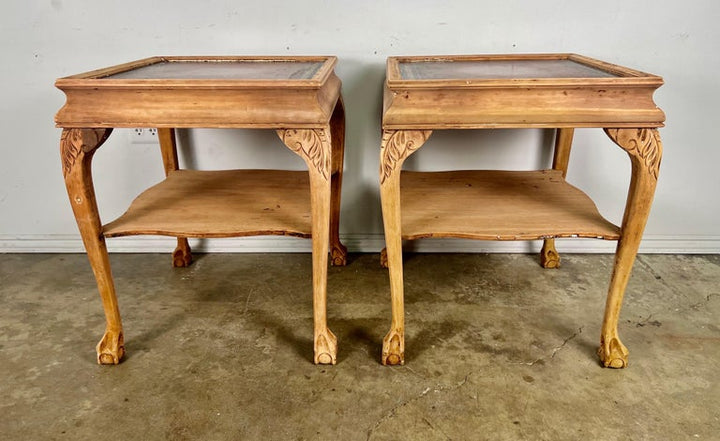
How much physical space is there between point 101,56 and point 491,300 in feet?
6.50

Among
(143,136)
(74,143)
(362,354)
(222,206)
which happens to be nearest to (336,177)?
(222,206)

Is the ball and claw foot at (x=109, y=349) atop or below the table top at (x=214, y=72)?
below

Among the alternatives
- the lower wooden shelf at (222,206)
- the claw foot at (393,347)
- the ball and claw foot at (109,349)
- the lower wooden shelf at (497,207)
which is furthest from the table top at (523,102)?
the ball and claw foot at (109,349)

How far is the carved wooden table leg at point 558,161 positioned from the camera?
225cm

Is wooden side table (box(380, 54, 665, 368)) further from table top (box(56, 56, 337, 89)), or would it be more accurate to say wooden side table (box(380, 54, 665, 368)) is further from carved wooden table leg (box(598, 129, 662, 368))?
table top (box(56, 56, 337, 89))

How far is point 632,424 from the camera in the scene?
1463mm

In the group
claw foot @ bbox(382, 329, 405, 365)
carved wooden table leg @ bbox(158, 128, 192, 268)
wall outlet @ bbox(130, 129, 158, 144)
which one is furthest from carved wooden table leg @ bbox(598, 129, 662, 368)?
wall outlet @ bbox(130, 129, 158, 144)

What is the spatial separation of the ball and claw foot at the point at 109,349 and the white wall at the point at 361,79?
0.87 m

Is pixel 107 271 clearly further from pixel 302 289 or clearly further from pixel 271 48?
pixel 271 48

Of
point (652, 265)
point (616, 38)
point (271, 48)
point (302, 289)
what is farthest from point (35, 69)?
point (652, 265)

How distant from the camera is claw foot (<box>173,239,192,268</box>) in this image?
2.42 metres

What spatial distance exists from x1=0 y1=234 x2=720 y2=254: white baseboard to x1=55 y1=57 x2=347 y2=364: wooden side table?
0.50 meters

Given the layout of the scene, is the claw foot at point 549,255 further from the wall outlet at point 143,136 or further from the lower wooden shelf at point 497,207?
the wall outlet at point 143,136

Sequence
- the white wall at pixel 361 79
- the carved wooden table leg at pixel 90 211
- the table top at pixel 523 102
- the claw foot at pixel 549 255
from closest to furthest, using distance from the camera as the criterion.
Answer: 1. the table top at pixel 523 102
2. the carved wooden table leg at pixel 90 211
3. the white wall at pixel 361 79
4. the claw foot at pixel 549 255
